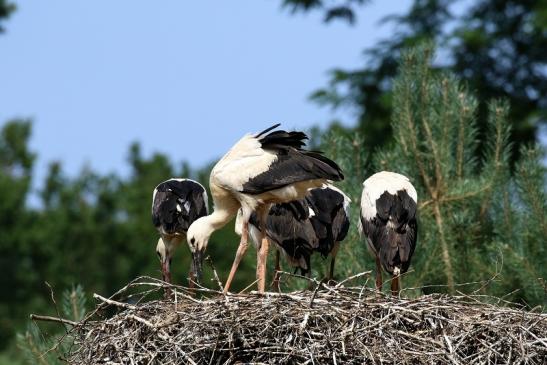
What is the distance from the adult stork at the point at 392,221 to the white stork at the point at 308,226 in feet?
1.04

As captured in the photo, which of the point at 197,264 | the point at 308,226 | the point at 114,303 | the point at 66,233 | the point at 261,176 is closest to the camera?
the point at 114,303

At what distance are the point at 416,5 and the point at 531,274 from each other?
11478 mm

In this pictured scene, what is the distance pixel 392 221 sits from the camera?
10656 mm

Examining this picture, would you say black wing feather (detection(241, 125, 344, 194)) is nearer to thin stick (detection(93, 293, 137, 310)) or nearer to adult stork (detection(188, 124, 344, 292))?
adult stork (detection(188, 124, 344, 292))

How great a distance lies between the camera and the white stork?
10.9 m

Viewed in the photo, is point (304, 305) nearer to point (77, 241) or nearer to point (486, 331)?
point (486, 331)

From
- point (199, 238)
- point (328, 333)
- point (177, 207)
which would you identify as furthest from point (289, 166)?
point (177, 207)

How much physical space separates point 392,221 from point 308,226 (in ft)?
2.35

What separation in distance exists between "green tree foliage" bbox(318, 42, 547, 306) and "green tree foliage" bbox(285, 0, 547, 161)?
785 centimetres

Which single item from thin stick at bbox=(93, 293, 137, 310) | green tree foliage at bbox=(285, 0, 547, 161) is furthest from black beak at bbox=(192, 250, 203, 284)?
green tree foliage at bbox=(285, 0, 547, 161)

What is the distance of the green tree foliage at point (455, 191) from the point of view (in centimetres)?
1055

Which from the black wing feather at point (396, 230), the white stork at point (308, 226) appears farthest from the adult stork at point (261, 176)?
the black wing feather at point (396, 230)

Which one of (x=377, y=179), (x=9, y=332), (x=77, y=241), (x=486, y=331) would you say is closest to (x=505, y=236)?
(x=377, y=179)

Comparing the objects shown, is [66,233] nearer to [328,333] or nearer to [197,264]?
[197,264]
